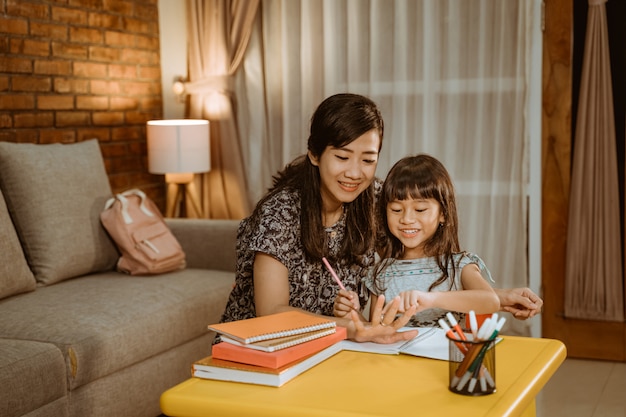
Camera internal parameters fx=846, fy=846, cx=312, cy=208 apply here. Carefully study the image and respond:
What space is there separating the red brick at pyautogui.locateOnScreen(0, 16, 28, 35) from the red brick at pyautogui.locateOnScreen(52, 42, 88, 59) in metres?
0.18

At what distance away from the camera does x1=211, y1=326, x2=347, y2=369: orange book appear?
1542 millimetres

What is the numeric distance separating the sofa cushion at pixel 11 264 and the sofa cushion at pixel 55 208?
124 mm

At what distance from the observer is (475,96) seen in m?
3.92

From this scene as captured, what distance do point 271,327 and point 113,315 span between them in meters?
1.33

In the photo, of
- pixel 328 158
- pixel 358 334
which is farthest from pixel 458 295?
pixel 328 158

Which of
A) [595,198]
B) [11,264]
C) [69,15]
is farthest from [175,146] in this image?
[595,198]

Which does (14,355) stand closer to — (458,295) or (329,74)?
(458,295)

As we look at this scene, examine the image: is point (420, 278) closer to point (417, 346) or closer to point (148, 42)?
point (417, 346)

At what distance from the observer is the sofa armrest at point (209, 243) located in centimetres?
371

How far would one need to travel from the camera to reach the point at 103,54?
410 centimetres

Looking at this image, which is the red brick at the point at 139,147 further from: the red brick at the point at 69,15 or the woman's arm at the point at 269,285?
→ the woman's arm at the point at 269,285

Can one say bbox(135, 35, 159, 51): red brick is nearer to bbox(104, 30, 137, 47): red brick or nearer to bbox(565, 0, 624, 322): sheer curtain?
bbox(104, 30, 137, 47): red brick

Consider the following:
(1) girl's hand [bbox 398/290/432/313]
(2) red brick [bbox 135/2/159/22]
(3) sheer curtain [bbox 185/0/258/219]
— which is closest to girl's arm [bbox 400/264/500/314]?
(1) girl's hand [bbox 398/290/432/313]

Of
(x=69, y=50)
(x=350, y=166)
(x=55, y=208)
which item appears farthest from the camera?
(x=69, y=50)
